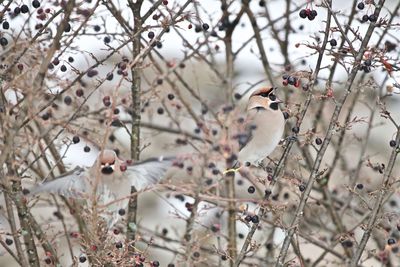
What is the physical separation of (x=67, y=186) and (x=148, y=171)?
11.6 inches

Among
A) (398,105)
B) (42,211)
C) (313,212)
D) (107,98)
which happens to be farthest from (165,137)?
(107,98)

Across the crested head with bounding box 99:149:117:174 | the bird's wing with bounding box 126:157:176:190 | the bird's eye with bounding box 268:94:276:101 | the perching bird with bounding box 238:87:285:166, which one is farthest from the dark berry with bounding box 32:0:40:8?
the bird's eye with bounding box 268:94:276:101

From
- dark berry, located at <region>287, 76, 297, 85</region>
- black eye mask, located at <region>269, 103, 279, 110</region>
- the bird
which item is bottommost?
dark berry, located at <region>287, 76, 297, 85</region>

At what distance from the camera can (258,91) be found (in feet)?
12.5

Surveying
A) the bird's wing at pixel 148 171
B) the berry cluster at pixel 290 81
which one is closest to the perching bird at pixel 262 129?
the berry cluster at pixel 290 81

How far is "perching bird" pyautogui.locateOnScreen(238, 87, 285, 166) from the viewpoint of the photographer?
3617mm

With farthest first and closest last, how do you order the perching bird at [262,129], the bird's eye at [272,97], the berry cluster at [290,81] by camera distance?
the bird's eye at [272,97] → the perching bird at [262,129] → the berry cluster at [290,81]

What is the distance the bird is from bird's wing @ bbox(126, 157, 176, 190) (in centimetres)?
52

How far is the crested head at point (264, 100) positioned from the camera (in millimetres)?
3744

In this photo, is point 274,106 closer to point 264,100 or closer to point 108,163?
point 264,100

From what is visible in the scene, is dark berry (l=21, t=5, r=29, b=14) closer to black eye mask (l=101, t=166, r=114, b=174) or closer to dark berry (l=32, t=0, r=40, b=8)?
dark berry (l=32, t=0, r=40, b=8)

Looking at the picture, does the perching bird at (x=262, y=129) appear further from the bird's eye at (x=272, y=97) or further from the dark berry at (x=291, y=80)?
the dark berry at (x=291, y=80)

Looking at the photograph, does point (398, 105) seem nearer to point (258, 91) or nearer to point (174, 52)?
point (174, 52)

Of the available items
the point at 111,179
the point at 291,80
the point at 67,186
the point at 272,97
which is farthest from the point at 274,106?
the point at 67,186
